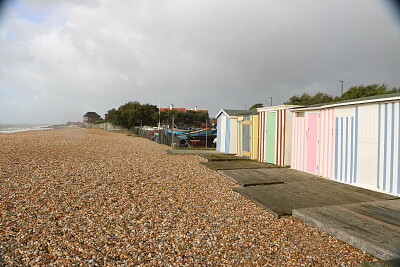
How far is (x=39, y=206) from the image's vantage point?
16.7 ft

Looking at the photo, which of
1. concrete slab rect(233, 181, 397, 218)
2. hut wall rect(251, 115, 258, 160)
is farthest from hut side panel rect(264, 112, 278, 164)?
concrete slab rect(233, 181, 397, 218)

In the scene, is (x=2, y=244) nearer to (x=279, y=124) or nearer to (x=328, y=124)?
(x=328, y=124)

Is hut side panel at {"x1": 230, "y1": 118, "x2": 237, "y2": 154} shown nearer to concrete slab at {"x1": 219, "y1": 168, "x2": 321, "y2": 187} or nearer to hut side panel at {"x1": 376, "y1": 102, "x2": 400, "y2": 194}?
concrete slab at {"x1": 219, "y1": 168, "x2": 321, "y2": 187}

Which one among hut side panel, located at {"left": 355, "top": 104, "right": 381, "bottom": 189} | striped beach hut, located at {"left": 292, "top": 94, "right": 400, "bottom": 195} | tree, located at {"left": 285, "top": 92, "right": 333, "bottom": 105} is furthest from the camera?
tree, located at {"left": 285, "top": 92, "right": 333, "bottom": 105}

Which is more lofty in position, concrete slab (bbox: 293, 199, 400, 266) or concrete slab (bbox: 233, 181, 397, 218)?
concrete slab (bbox: 293, 199, 400, 266)

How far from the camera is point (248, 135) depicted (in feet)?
43.4

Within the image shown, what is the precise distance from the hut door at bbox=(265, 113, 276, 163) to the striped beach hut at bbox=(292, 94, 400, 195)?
56.9 inches

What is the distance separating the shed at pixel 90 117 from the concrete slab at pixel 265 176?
382 ft

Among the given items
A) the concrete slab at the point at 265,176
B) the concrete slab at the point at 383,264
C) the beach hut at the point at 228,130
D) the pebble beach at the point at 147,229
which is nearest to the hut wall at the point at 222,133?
the beach hut at the point at 228,130

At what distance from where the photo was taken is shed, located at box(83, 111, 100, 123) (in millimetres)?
114438

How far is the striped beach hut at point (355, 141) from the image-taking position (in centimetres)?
598

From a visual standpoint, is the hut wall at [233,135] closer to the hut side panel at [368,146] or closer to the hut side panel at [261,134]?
the hut side panel at [261,134]

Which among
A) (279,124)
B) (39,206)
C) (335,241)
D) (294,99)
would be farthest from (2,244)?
(294,99)

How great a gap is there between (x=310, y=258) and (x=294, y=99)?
121 feet
